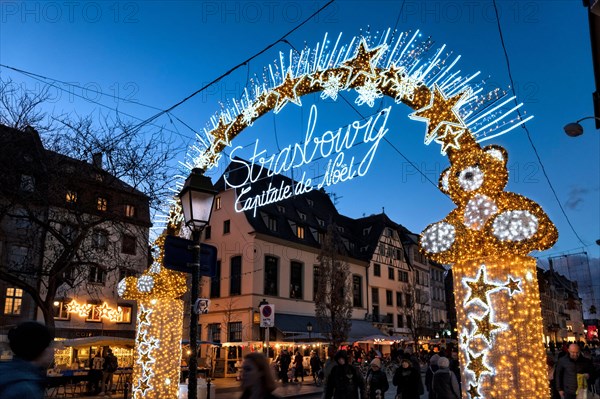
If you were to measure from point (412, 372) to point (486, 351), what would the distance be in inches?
105

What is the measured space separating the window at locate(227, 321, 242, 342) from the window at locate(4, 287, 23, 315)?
535 inches

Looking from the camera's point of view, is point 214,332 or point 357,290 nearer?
point 214,332

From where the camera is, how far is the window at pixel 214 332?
3798cm

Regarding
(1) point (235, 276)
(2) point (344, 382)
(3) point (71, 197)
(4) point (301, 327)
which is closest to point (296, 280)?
(4) point (301, 327)

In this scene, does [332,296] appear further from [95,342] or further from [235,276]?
[95,342]

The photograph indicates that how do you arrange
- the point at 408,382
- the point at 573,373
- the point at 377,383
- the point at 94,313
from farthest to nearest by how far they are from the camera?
the point at 94,313
the point at 377,383
the point at 408,382
the point at 573,373

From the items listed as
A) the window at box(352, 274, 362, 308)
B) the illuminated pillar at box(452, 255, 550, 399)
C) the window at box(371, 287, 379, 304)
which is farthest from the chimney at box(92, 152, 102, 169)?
the window at box(371, 287, 379, 304)

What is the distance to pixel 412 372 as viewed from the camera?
9.60m

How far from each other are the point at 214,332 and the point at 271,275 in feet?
20.0

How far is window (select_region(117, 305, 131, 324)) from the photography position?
→ 32.2 m

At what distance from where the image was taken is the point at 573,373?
9.27 meters

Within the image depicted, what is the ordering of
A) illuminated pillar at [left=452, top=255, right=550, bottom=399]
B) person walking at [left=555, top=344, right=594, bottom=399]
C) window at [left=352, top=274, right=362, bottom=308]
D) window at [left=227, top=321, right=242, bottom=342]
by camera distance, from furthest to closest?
window at [left=352, top=274, right=362, bottom=308], window at [left=227, top=321, right=242, bottom=342], person walking at [left=555, top=344, right=594, bottom=399], illuminated pillar at [left=452, top=255, right=550, bottom=399]

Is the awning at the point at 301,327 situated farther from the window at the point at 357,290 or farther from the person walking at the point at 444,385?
the person walking at the point at 444,385

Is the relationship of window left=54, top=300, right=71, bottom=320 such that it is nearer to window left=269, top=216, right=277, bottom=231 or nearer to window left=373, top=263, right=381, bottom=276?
window left=269, top=216, right=277, bottom=231
